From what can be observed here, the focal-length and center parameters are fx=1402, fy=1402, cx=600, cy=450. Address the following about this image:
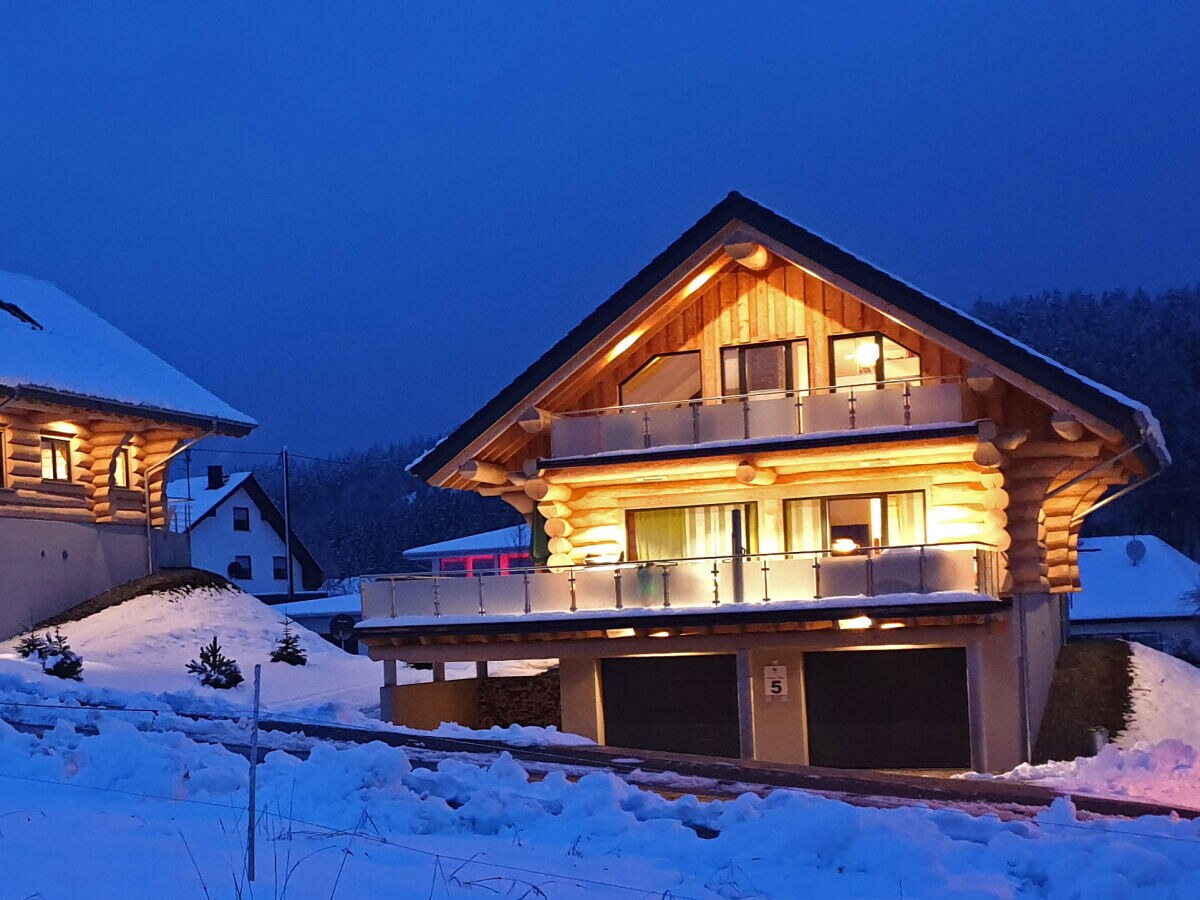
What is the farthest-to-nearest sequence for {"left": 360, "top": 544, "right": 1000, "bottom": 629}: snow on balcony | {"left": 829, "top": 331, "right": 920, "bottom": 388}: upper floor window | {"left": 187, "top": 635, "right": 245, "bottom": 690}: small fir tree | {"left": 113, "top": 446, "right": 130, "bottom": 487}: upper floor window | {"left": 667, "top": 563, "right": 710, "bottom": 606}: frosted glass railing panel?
1. {"left": 113, "top": 446, "right": 130, "bottom": 487}: upper floor window
2. {"left": 187, "top": 635, "right": 245, "bottom": 690}: small fir tree
3. {"left": 829, "top": 331, "right": 920, "bottom": 388}: upper floor window
4. {"left": 667, "top": 563, "right": 710, "bottom": 606}: frosted glass railing panel
5. {"left": 360, "top": 544, "right": 1000, "bottom": 629}: snow on balcony

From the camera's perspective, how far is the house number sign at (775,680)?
24094 mm

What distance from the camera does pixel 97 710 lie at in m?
18.7

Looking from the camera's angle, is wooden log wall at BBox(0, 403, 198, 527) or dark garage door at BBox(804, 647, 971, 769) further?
wooden log wall at BBox(0, 403, 198, 527)

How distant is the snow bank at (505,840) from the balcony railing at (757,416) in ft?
42.2

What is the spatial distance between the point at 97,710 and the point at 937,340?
1394cm

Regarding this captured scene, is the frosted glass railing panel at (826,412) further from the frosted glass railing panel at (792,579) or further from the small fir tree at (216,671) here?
the small fir tree at (216,671)

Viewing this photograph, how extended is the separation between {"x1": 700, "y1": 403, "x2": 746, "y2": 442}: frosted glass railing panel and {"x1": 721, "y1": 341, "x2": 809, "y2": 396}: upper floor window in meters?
0.65

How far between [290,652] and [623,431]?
10.9 meters

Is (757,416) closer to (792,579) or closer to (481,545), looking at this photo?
(792,579)

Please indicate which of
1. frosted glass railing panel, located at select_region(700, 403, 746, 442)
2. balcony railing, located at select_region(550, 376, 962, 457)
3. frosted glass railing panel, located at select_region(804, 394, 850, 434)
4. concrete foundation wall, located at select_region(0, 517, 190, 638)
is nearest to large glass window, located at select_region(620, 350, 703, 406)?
balcony railing, located at select_region(550, 376, 962, 457)

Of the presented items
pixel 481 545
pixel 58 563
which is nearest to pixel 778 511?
pixel 58 563

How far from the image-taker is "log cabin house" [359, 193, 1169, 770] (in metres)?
22.6

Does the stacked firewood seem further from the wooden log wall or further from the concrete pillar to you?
the wooden log wall

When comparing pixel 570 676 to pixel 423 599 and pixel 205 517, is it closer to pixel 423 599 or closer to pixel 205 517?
pixel 423 599
